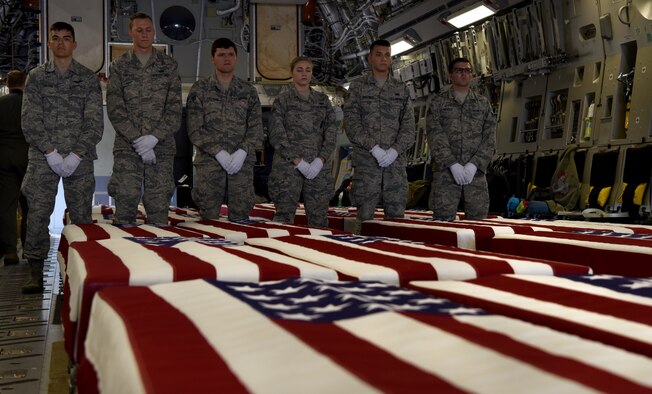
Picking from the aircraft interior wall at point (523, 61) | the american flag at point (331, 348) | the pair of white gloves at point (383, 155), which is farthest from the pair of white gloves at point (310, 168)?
the american flag at point (331, 348)

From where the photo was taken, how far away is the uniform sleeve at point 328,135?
6164 mm

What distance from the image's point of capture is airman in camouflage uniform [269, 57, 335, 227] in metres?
6.04

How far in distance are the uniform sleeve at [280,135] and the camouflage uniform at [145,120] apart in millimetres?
921

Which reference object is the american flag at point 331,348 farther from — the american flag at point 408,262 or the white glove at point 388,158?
the white glove at point 388,158

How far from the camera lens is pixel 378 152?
5895mm

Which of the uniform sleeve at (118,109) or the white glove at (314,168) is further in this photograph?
the white glove at (314,168)

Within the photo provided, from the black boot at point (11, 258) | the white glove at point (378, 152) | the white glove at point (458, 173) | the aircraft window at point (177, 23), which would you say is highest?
the aircraft window at point (177, 23)

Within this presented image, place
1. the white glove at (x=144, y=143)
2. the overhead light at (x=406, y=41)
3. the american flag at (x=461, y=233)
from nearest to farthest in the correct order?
the american flag at (x=461, y=233)
the white glove at (x=144, y=143)
the overhead light at (x=406, y=41)

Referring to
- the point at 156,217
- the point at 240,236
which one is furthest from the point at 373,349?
the point at 156,217

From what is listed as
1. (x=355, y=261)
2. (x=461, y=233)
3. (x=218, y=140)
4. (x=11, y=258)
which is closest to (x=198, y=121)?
(x=218, y=140)

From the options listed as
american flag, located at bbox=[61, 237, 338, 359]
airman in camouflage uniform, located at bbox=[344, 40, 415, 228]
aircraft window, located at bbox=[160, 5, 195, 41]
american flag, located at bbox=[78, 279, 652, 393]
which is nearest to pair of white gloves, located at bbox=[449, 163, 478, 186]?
airman in camouflage uniform, located at bbox=[344, 40, 415, 228]

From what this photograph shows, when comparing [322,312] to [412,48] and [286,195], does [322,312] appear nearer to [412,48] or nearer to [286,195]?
[286,195]

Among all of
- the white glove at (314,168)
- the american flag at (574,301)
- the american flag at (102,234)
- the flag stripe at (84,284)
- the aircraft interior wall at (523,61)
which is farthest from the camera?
the aircraft interior wall at (523,61)

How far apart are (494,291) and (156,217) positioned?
12.9 feet
